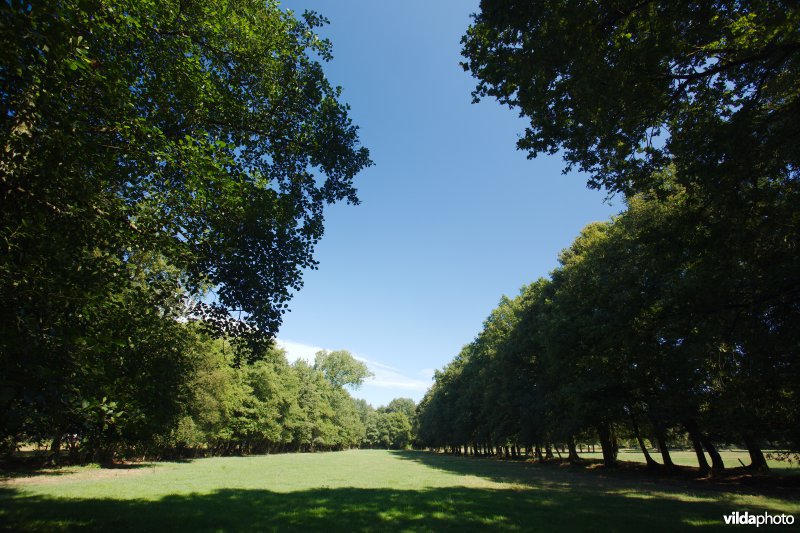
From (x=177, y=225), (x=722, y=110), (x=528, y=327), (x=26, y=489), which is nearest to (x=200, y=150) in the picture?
(x=177, y=225)

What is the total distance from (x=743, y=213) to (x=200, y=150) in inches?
615

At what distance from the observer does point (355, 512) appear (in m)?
12.6

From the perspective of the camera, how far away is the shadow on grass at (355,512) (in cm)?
1035

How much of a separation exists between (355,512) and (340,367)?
10483cm

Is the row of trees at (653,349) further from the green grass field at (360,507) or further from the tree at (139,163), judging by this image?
the tree at (139,163)

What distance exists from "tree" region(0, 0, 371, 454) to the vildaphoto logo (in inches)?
643

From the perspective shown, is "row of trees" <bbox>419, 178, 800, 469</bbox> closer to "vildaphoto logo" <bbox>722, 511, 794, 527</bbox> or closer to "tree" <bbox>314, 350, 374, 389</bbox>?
"vildaphoto logo" <bbox>722, 511, 794, 527</bbox>

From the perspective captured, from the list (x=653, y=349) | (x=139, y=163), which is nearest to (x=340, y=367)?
(x=653, y=349)

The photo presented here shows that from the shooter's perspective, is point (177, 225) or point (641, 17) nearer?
point (641, 17)

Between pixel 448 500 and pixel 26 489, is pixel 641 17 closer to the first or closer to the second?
pixel 448 500

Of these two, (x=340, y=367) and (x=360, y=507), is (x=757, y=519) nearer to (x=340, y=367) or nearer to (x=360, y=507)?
(x=360, y=507)

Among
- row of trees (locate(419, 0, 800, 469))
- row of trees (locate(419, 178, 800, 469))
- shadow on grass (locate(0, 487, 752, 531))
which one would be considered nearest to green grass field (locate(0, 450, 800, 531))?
shadow on grass (locate(0, 487, 752, 531))

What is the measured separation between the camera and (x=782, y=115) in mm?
8992

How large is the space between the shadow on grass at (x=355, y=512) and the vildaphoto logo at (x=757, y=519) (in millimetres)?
408
